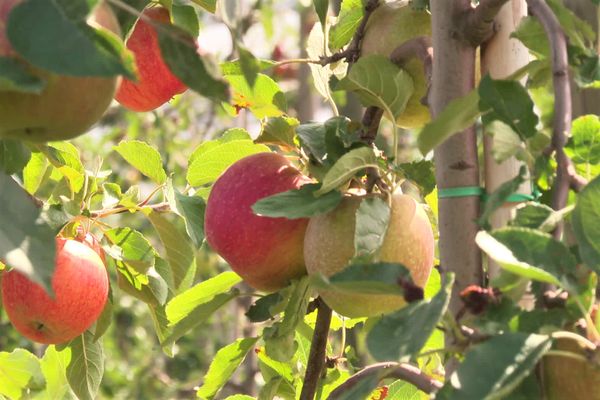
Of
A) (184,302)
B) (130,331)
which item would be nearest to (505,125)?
(184,302)

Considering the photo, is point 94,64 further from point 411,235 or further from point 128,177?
point 128,177

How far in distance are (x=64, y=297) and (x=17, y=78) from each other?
1.61 feet

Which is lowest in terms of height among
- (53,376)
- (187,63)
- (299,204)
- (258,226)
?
(53,376)

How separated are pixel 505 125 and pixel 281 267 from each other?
407mm

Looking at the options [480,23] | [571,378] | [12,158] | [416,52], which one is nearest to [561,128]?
[571,378]

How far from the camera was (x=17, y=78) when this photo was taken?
0.68 metres

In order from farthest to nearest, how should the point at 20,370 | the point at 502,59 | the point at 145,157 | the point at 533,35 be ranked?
the point at 145,157, the point at 20,370, the point at 502,59, the point at 533,35

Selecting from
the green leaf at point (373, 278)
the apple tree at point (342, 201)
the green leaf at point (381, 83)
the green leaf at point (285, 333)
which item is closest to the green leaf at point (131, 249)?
the apple tree at point (342, 201)

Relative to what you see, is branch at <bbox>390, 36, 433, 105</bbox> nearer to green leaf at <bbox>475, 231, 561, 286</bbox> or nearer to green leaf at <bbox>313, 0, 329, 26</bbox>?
green leaf at <bbox>313, 0, 329, 26</bbox>

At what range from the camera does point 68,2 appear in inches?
26.3

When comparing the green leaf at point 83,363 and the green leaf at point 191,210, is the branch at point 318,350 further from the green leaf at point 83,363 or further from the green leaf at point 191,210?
the green leaf at point 83,363

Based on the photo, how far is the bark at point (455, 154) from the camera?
965mm

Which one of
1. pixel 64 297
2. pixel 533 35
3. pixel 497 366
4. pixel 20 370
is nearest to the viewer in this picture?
pixel 497 366

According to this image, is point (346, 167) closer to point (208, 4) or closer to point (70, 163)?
point (208, 4)
